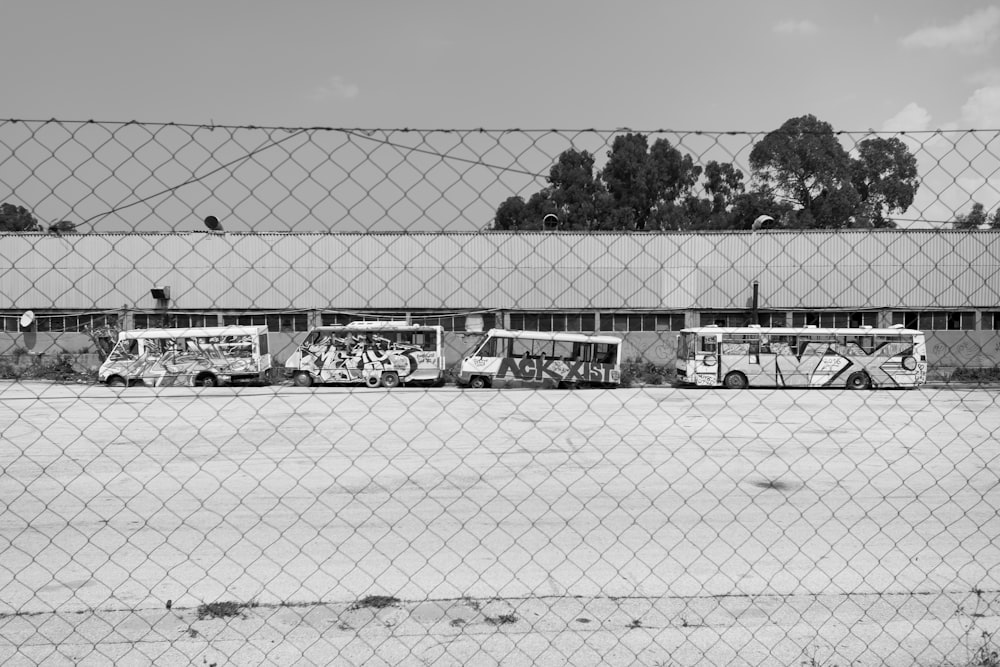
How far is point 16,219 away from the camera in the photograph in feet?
10.9

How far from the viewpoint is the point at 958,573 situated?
5.52 m

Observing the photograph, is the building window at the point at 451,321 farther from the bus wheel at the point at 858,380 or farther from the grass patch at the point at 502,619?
the grass patch at the point at 502,619

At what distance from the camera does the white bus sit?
22875 millimetres

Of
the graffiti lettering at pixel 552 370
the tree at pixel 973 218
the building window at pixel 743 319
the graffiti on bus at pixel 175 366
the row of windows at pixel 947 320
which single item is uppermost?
the tree at pixel 973 218

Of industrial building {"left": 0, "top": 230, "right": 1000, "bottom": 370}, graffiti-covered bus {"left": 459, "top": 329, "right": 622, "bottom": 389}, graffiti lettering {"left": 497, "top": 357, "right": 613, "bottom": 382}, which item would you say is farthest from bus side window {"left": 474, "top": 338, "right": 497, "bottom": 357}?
industrial building {"left": 0, "top": 230, "right": 1000, "bottom": 370}

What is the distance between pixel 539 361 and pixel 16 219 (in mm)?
20568

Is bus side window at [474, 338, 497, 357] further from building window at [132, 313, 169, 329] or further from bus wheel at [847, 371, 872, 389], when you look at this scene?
building window at [132, 313, 169, 329]

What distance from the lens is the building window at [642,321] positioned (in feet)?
94.4

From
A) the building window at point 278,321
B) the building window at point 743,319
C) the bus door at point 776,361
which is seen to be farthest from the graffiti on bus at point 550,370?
the building window at point 278,321

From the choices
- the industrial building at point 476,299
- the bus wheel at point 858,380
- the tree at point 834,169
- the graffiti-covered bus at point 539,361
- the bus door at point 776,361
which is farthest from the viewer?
the industrial building at point 476,299

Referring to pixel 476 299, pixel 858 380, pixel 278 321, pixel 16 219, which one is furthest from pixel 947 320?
pixel 16 219

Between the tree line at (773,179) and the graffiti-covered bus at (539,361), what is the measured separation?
59.6 feet

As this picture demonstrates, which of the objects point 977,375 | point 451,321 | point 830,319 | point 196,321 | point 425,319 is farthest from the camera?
point 451,321

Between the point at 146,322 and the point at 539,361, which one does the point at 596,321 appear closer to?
the point at 539,361
